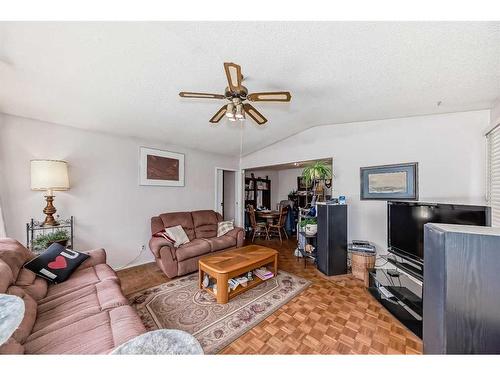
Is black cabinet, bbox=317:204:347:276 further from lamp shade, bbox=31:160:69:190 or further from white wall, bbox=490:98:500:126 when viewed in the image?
lamp shade, bbox=31:160:69:190

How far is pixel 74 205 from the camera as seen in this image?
258 centimetres

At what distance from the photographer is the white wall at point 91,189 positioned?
2205mm

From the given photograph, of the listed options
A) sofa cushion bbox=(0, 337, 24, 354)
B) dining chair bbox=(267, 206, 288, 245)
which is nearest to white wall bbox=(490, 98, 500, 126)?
dining chair bbox=(267, 206, 288, 245)

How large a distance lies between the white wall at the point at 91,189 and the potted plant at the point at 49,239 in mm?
277

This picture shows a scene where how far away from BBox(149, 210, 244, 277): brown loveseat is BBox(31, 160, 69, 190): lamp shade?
4.21 ft

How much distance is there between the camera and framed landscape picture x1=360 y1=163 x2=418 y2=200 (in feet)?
8.52

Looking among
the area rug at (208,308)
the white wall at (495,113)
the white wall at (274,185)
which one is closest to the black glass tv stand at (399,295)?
the area rug at (208,308)

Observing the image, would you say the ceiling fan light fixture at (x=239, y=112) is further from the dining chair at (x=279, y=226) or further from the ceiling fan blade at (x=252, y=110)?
the dining chair at (x=279, y=226)

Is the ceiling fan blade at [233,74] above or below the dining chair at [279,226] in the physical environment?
above

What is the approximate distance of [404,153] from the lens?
8.75 feet

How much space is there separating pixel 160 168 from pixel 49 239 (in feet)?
5.64

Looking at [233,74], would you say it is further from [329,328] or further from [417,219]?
[329,328]
